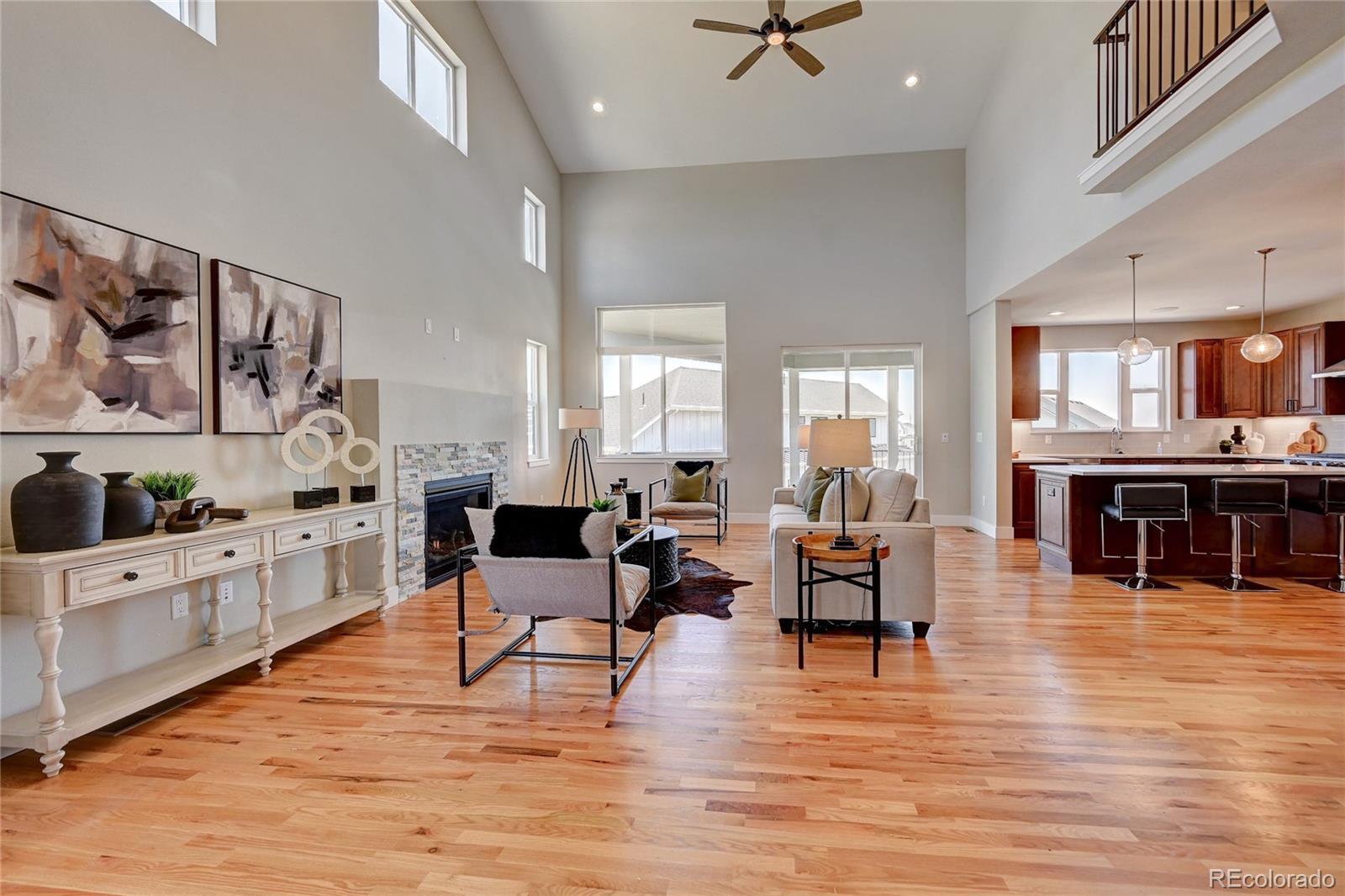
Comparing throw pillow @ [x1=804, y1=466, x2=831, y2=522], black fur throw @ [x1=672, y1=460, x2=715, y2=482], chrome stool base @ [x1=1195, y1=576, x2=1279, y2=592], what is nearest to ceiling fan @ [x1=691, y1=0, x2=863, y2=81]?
throw pillow @ [x1=804, y1=466, x2=831, y2=522]

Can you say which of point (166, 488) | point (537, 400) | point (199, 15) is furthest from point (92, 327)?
point (537, 400)

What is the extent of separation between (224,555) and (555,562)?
4.97 feet

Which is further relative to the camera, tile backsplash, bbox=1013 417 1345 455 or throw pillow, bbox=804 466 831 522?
tile backsplash, bbox=1013 417 1345 455

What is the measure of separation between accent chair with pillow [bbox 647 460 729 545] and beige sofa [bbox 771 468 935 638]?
3.09 metres

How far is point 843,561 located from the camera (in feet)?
11.3

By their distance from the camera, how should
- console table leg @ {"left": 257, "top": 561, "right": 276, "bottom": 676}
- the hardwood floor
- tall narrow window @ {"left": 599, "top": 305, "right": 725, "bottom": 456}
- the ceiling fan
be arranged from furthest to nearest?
tall narrow window @ {"left": 599, "top": 305, "right": 725, "bottom": 456} < the ceiling fan < console table leg @ {"left": 257, "top": 561, "right": 276, "bottom": 676} < the hardwood floor

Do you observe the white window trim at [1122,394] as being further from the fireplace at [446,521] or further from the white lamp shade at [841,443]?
the fireplace at [446,521]

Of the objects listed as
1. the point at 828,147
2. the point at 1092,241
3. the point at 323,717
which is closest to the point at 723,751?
the point at 323,717

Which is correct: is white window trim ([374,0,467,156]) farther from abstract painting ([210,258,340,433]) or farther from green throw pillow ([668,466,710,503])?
green throw pillow ([668,466,710,503])

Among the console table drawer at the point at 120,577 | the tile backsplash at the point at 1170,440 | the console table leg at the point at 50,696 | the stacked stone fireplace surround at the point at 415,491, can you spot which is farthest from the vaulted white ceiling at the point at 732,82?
the console table leg at the point at 50,696

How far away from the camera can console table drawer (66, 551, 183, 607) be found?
234cm

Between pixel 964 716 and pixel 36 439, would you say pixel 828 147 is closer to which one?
pixel 964 716

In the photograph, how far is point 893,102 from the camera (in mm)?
7359

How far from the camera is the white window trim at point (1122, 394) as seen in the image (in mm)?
8406
